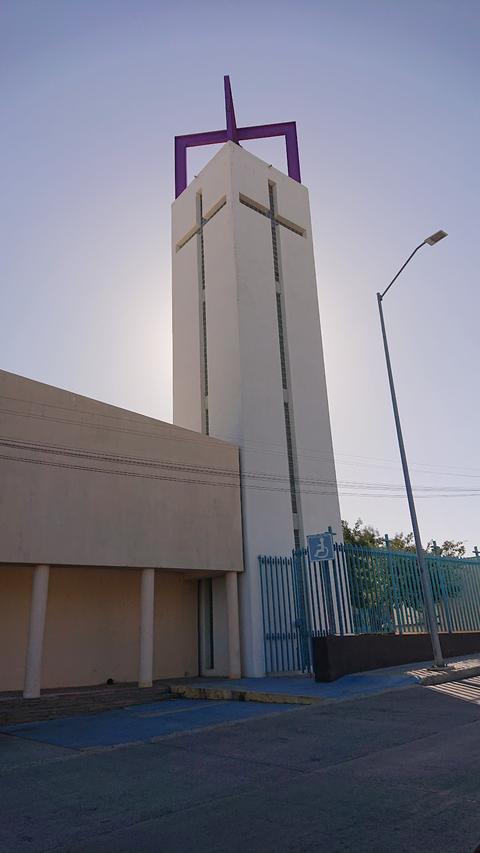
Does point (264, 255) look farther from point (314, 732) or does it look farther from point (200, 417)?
point (314, 732)

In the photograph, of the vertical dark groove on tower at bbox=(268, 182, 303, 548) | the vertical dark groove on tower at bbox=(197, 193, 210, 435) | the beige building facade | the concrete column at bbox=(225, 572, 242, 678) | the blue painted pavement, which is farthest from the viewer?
the vertical dark groove on tower at bbox=(197, 193, 210, 435)

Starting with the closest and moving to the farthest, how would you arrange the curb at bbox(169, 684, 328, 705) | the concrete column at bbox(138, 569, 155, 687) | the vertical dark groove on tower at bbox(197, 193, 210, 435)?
1. the curb at bbox(169, 684, 328, 705)
2. the concrete column at bbox(138, 569, 155, 687)
3. the vertical dark groove on tower at bbox(197, 193, 210, 435)

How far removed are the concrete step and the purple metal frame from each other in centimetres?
2466

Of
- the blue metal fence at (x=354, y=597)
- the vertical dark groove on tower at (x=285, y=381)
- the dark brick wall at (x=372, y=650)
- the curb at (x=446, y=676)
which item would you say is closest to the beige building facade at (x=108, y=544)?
the blue metal fence at (x=354, y=597)

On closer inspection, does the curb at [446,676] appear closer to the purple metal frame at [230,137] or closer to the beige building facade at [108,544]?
the beige building facade at [108,544]

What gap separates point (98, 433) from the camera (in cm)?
1895

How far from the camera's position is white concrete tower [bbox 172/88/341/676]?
23000mm

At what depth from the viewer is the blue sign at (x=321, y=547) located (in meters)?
16.0

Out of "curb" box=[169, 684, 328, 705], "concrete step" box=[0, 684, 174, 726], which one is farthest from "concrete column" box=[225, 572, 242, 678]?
"concrete step" box=[0, 684, 174, 726]

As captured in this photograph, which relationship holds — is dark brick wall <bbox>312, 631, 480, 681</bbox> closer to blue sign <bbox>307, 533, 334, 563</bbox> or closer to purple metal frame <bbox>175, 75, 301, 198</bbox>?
blue sign <bbox>307, 533, 334, 563</bbox>

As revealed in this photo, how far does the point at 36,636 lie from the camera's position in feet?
54.1

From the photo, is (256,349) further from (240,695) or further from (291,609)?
(240,695)

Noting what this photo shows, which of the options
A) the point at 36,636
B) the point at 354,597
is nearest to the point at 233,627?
the point at 354,597

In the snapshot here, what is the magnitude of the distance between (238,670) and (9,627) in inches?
291
